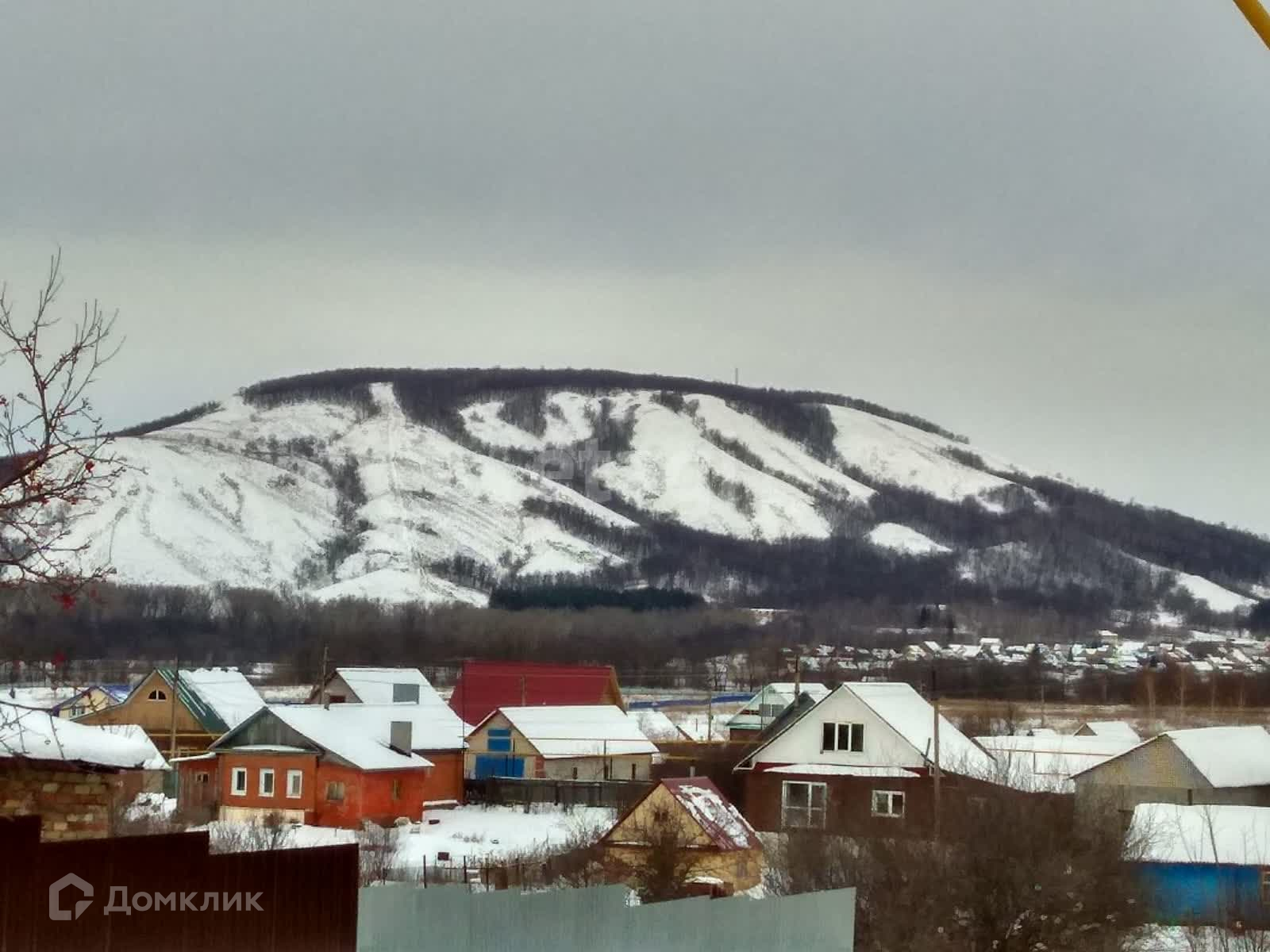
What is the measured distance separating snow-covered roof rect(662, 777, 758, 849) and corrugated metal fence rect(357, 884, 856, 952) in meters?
21.2

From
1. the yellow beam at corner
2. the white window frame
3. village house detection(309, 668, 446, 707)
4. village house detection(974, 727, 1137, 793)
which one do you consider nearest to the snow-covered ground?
the white window frame

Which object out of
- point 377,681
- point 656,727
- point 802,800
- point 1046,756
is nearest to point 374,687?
point 377,681

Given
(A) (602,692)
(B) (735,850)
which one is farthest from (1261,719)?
(B) (735,850)

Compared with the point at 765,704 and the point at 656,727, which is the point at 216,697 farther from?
the point at 765,704

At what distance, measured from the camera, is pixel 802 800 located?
165 feet

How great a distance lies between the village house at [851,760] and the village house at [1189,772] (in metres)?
4.05

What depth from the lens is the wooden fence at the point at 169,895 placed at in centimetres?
1080

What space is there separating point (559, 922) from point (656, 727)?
6732 cm

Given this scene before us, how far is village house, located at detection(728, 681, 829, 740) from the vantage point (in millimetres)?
79562

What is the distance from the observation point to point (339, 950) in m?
12.3

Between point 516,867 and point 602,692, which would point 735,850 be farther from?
point 602,692

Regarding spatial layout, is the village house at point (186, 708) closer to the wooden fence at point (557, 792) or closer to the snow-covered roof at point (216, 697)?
the snow-covered roof at point (216, 697)

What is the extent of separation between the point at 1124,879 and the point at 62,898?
75.9 ft

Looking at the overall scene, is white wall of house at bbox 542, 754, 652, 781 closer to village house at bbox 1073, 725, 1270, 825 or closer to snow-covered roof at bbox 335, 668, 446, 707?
snow-covered roof at bbox 335, 668, 446, 707
